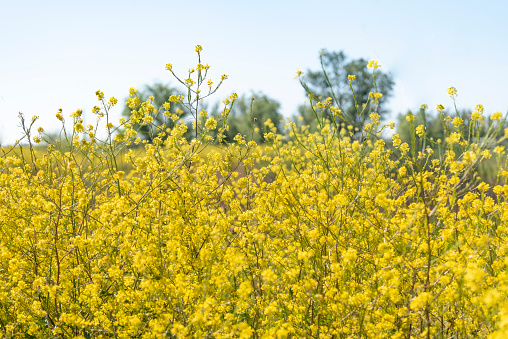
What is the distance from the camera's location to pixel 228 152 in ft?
12.5

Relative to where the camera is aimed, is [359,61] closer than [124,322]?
No

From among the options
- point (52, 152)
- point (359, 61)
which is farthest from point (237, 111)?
point (52, 152)

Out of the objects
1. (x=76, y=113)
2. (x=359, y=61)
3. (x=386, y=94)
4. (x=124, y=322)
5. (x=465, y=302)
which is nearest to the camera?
(x=124, y=322)

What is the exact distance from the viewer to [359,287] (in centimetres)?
271

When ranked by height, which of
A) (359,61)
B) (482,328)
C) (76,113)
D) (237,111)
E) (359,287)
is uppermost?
(359,61)

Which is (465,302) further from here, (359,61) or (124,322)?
(359,61)

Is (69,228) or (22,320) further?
(69,228)

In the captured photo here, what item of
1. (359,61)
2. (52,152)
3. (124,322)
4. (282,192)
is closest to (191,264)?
(124,322)

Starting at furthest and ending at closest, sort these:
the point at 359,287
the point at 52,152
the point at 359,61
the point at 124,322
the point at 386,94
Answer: the point at 359,61
the point at 386,94
the point at 52,152
the point at 359,287
the point at 124,322

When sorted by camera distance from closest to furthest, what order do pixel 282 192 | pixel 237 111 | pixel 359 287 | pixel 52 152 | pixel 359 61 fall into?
pixel 359 287, pixel 282 192, pixel 52 152, pixel 359 61, pixel 237 111

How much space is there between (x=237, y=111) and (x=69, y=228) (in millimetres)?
33034

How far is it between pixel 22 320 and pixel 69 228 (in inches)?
46.2

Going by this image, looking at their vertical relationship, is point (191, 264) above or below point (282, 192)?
below

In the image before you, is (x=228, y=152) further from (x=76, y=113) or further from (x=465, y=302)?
(x=465, y=302)
